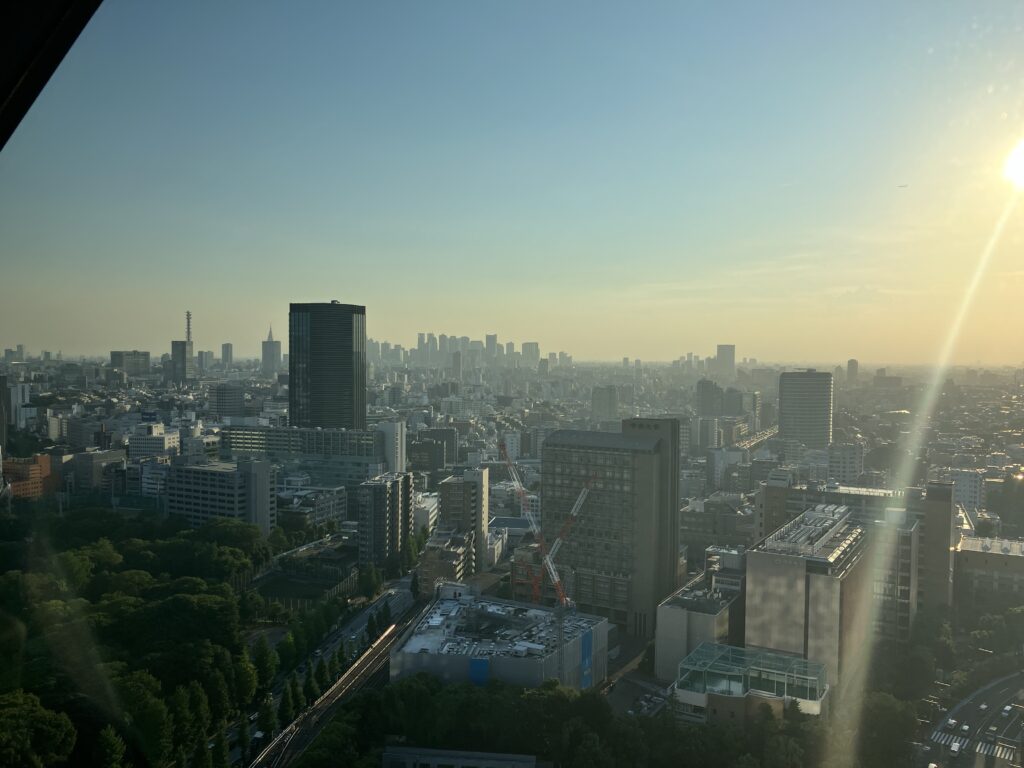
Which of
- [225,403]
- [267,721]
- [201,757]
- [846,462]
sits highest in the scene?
[225,403]

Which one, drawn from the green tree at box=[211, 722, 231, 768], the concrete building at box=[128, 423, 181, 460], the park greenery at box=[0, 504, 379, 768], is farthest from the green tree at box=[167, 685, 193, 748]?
the concrete building at box=[128, 423, 181, 460]

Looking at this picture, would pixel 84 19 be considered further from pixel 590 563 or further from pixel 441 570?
pixel 441 570

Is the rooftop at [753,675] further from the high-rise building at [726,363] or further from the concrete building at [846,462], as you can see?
the high-rise building at [726,363]

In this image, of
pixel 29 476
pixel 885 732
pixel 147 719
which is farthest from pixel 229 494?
pixel 885 732

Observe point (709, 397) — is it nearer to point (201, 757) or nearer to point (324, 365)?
point (324, 365)

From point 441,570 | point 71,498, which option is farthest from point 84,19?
point 71,498
